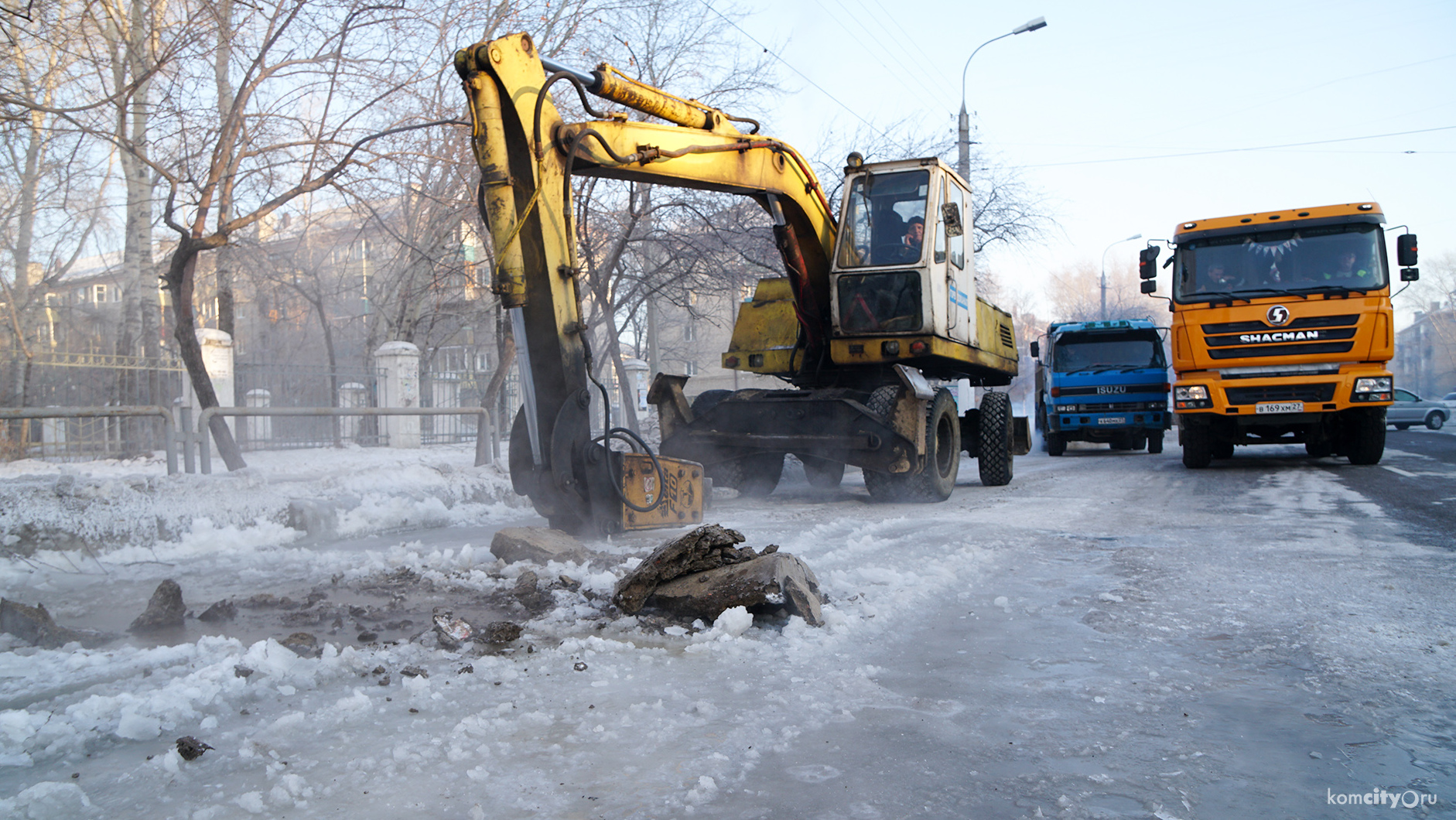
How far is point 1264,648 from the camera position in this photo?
3771 millimetres

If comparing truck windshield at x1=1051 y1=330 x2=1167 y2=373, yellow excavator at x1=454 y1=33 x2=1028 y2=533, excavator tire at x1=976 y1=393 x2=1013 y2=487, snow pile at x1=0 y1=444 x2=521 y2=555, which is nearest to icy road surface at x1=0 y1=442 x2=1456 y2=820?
snow pile at x1=0 y1=444 x2=521 y2=555

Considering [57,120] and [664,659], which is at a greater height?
[57,120]

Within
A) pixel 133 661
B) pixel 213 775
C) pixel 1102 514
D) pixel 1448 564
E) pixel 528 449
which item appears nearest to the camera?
pixel 213 775

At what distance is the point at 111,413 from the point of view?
7129 mm

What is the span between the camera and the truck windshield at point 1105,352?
17.6 m

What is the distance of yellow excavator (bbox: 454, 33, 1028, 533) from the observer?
5.83 metres

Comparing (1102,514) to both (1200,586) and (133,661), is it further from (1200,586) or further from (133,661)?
(133,661)

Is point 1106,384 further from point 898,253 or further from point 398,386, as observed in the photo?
point 398,386

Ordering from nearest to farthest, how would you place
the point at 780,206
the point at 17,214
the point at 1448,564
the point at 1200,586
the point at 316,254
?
the point at 1200,586 → the point at 1448,564 → the point at 780,206 → the point at 17,214 → the point at 316,254

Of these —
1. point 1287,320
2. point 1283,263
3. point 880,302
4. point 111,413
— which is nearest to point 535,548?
point 111,413

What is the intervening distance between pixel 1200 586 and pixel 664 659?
315 cm

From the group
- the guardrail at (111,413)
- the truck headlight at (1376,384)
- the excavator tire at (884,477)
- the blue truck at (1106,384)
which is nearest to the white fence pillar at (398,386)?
the guardrail at (111,413)

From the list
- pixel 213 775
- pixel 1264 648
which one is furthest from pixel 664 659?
pixel 1264 648

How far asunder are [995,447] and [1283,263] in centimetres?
468
